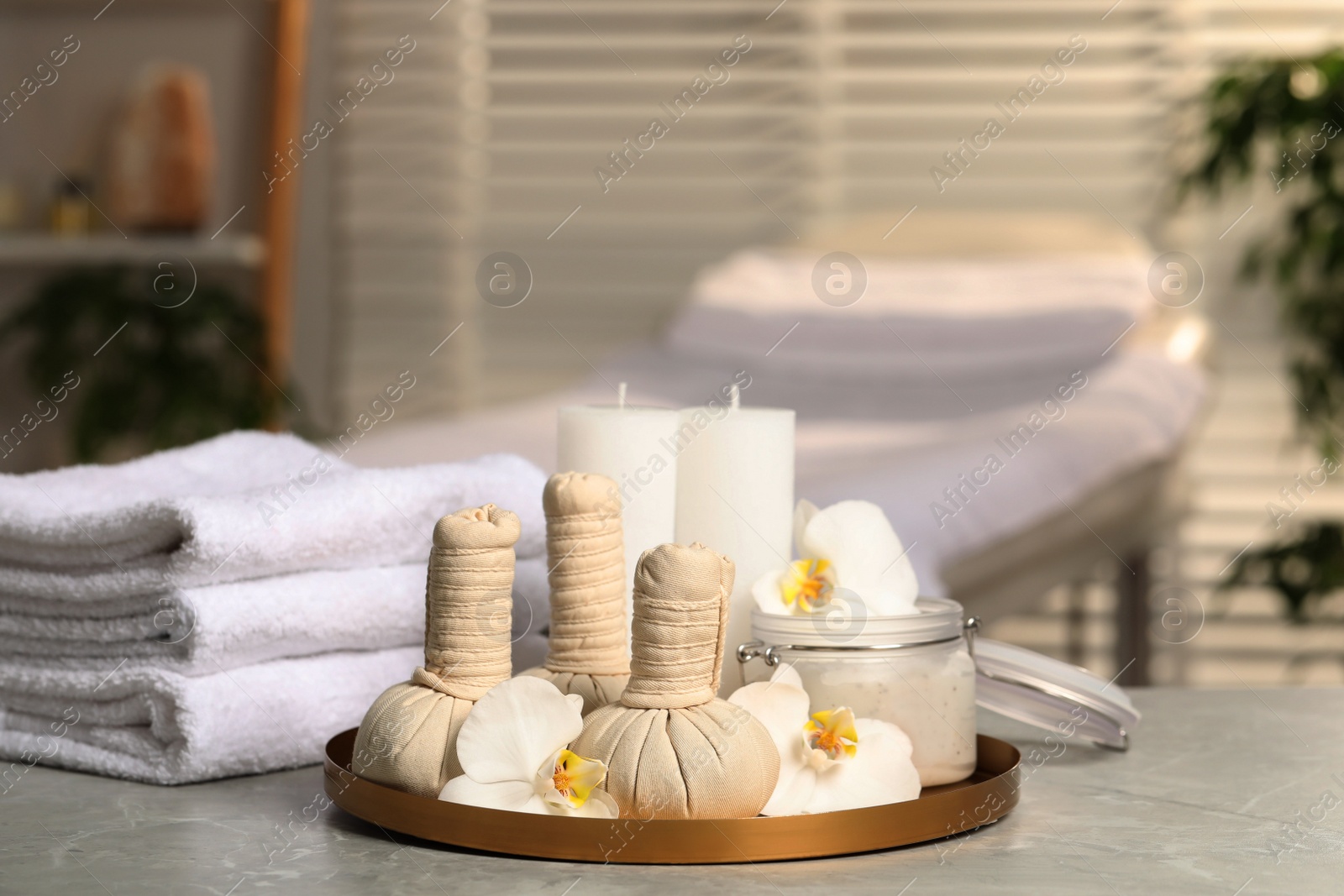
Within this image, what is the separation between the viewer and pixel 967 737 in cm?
60

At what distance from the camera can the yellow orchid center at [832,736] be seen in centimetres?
54

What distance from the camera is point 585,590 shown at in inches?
22.5

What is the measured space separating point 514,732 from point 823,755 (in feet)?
0.41

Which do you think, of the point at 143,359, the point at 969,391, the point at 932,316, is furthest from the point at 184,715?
the point at 143,359

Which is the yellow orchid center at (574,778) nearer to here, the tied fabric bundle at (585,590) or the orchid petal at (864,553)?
the tied fabric bundle at (585,590)

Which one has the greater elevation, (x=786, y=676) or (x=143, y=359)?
(x=143, y=359)

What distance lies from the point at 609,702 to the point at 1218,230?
2.26 metres

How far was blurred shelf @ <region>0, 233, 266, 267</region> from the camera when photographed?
2.56m

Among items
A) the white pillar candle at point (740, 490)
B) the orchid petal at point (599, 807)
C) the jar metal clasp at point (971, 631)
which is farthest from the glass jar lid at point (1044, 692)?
the orchid petal at point (599, 807)

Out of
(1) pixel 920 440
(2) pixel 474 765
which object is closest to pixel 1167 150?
(1) pixel 920 440

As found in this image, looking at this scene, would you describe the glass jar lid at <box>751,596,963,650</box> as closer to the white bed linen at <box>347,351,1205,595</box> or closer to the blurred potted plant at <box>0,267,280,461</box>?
the white bed linen at <box>347,351,1205,595</box>

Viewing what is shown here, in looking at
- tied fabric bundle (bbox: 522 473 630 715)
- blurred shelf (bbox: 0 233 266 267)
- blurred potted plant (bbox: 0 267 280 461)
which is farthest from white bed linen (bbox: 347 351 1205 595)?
blurred shelf (bbox: 0 233 266 267)

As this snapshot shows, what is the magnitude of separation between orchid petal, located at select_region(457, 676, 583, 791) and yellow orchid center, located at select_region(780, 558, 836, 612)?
137mm

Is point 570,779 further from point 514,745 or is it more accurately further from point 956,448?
point 956,448
